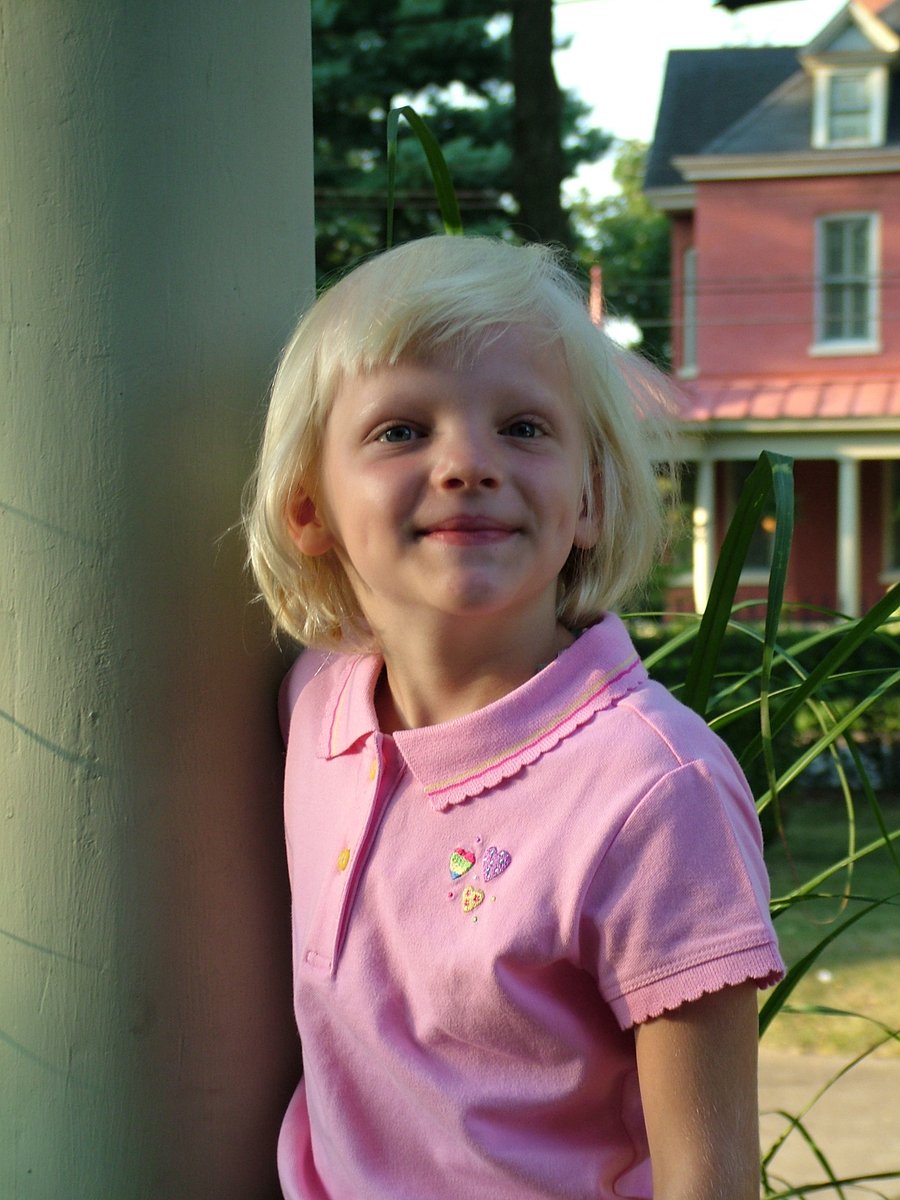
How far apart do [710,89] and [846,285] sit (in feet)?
18.0

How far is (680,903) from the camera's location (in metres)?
1.04

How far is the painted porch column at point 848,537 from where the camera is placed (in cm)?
1717

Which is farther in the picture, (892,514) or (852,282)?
(892,514)

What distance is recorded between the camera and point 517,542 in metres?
1.20

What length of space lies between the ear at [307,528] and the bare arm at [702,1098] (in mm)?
536

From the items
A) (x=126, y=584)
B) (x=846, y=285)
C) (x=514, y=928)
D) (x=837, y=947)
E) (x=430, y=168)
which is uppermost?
(x=846, y=285)

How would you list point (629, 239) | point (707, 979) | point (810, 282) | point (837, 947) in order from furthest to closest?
point (629, 239), point (810, 282), point (837, 947), point (707, 979)

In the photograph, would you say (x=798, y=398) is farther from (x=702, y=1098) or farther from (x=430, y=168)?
(x=702, y=1098)

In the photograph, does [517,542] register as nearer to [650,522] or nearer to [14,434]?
[650,522]

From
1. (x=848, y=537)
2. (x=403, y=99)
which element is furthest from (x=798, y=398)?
(x=403, y=99)

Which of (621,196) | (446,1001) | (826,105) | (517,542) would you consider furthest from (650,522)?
(621,196)

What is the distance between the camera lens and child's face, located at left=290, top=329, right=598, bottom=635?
3.88ft

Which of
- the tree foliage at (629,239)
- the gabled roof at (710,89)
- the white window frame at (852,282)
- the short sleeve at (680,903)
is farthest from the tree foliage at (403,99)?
the short sleeve at (680,903)

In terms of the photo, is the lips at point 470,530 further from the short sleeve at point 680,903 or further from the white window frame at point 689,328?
the white window frame at point 689,328
